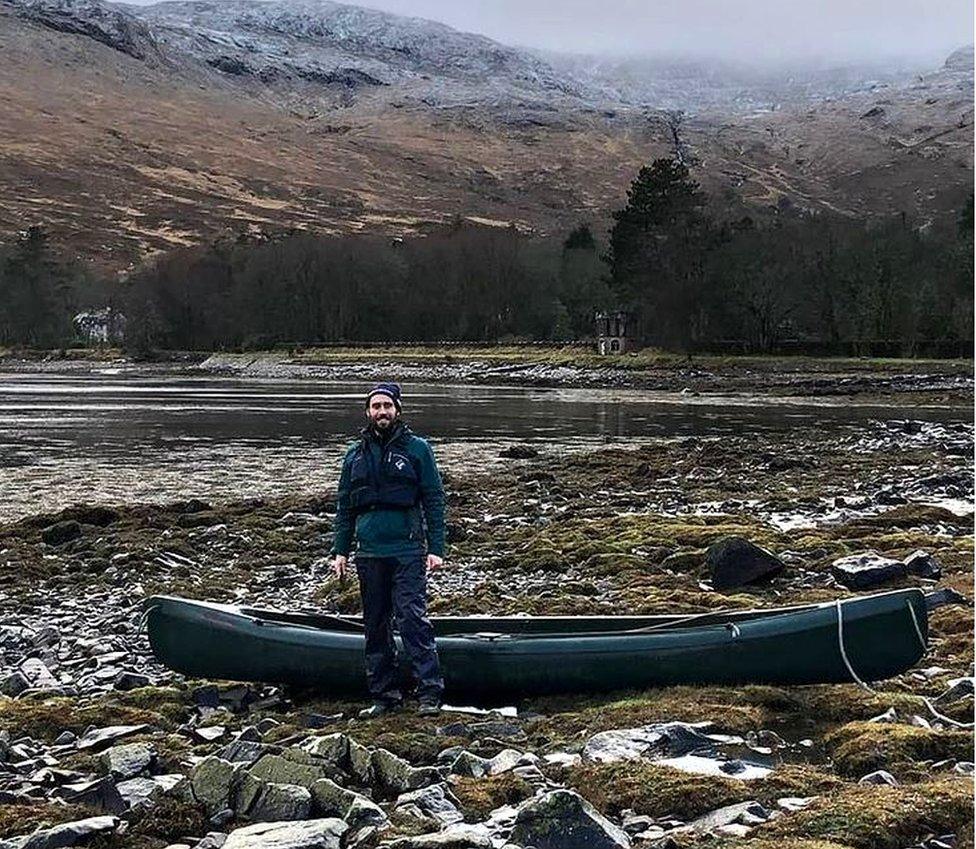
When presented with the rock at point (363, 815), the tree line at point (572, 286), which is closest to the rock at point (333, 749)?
the rock at point (363, 815)

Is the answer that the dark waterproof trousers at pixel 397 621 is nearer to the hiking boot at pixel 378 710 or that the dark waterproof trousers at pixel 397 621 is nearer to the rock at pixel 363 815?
the hiking boot at pixel 378 710

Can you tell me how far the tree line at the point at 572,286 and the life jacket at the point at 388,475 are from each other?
68705mm

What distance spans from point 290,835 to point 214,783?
1.04 meters

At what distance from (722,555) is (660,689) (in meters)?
4.99

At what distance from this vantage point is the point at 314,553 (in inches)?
712

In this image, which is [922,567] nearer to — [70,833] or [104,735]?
[104,735]

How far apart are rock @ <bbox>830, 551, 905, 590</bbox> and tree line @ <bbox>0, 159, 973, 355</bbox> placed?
2477 inches

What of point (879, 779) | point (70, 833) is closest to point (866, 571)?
point (879, 779)

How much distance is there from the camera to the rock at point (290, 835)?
6145 mm

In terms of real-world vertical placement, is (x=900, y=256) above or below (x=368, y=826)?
above

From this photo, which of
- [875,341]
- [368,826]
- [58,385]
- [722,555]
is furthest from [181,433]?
[875,341]

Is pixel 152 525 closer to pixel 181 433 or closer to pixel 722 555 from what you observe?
pixel 722 555

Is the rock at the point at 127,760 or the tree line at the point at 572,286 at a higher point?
the tree line at the point at 572,286

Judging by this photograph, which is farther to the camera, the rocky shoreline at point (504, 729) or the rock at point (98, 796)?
the rock at point (98, 796)
